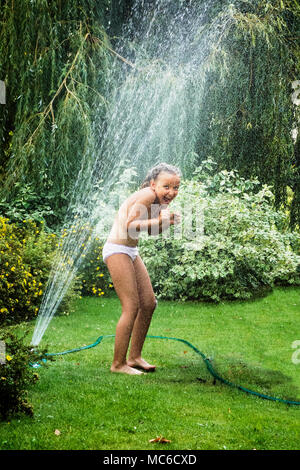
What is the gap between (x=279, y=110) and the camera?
245 inches

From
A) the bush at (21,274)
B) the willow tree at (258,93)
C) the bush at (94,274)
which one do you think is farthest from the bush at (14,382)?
the willow tree at (258,93)

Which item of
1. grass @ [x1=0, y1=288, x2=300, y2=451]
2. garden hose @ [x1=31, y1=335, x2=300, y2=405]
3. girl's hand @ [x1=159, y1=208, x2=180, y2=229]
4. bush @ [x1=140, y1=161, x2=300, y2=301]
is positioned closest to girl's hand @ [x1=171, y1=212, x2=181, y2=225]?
girl's hand @ [x1=159, y1=208, x2=180, y2=229]

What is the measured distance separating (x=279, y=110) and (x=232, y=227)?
1.62m

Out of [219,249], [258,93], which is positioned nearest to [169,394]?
[219,249]

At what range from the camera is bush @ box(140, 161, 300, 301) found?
21.9ft

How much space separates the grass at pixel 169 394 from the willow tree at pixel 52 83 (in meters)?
1.99

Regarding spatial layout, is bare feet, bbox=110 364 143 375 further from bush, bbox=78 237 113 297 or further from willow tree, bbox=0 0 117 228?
willow tree, bbox=0 0 117 228

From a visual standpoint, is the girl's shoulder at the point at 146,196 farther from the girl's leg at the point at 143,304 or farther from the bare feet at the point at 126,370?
the bare feet at the point at 126,370

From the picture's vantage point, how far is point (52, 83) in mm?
6551

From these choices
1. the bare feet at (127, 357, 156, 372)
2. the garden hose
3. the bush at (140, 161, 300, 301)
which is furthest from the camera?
the bush at (140, 161, 300, 301)

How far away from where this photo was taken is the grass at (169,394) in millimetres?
2719

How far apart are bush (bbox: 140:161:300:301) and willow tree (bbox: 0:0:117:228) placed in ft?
4.97

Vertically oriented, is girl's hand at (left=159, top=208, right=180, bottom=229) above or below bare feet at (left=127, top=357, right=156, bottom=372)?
above

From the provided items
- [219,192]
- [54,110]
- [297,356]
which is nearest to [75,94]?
[54,110]
